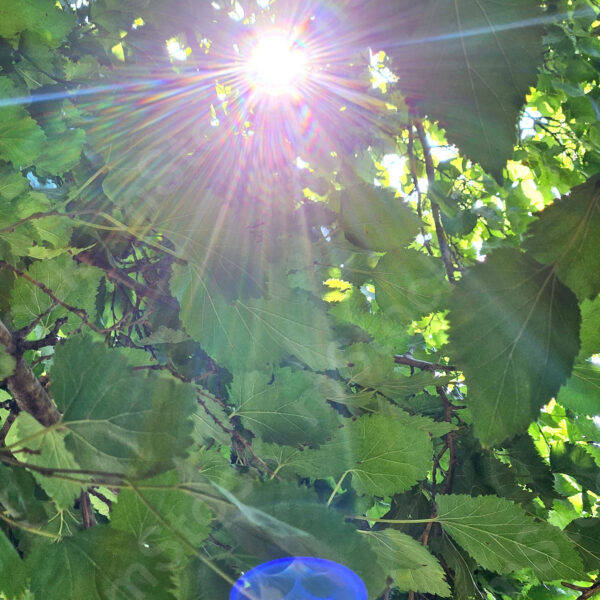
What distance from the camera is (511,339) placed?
34 centimetres

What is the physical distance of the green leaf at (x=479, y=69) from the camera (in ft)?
0.99

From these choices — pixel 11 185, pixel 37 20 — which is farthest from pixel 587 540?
pixel 37 20

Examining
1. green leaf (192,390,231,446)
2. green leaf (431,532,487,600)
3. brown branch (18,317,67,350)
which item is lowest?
green leaf (431,532,487,600)

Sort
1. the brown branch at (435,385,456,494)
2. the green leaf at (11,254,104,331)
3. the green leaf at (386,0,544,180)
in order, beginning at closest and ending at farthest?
the green leaf at (386,0,544,180)
the green leaf at (11,254,104,331)
the brown branch at (435,385,456,494)

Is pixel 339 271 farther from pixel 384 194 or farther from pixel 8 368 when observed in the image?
pixel 8 368

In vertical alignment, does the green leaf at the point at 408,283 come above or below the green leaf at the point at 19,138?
below

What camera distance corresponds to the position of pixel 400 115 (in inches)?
55.6

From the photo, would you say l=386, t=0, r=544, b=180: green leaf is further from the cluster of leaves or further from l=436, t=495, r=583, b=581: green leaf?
l=436, t=495, r=583, b=581: green leaf

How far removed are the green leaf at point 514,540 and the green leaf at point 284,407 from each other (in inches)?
7.6

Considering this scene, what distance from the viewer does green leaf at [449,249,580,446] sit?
327mm

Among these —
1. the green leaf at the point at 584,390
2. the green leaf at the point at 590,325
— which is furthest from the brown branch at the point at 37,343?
the green leaf at the point at 584,390

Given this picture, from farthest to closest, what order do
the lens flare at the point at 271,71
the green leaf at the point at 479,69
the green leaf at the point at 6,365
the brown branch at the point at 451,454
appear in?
the lens flare at the point at 271,71 < the brown branch at the point at 451,454 < the green leaf at the point at 6,365 < the green leaf at the point at 479,69

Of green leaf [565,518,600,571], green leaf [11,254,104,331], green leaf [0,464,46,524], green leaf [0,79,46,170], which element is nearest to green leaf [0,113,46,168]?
green leaf [0,79,46,170]

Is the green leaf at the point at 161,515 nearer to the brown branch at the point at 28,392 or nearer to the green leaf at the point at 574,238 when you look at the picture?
the brown branch at the point at 28,392
